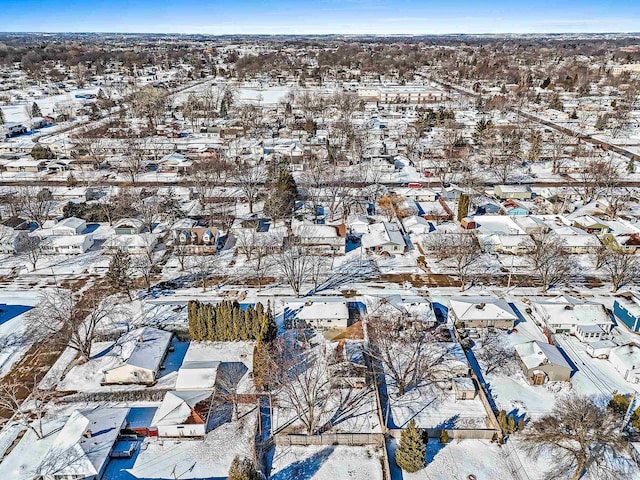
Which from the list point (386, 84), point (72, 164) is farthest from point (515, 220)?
point (386, 84)

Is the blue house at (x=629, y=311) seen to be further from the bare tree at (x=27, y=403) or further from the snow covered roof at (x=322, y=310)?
the bare tree at (x=27, y=403)

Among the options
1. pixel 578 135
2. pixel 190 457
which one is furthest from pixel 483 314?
pixel 578 135

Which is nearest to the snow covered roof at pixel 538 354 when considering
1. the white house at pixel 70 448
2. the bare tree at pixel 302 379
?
the bare tree at pixel 302 379

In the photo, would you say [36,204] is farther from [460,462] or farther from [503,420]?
[503,420]

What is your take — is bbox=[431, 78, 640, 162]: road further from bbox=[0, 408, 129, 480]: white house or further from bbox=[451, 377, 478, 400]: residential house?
bbox=[0, 408, 129, 480]: white house

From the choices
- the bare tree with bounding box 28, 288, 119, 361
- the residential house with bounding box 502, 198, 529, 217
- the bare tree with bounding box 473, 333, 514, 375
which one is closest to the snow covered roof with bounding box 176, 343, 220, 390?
the bare tree with bounding box 28, 288, 119, 361

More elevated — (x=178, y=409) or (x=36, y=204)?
(x=36, y=204)

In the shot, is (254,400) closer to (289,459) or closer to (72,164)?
(289,459)
